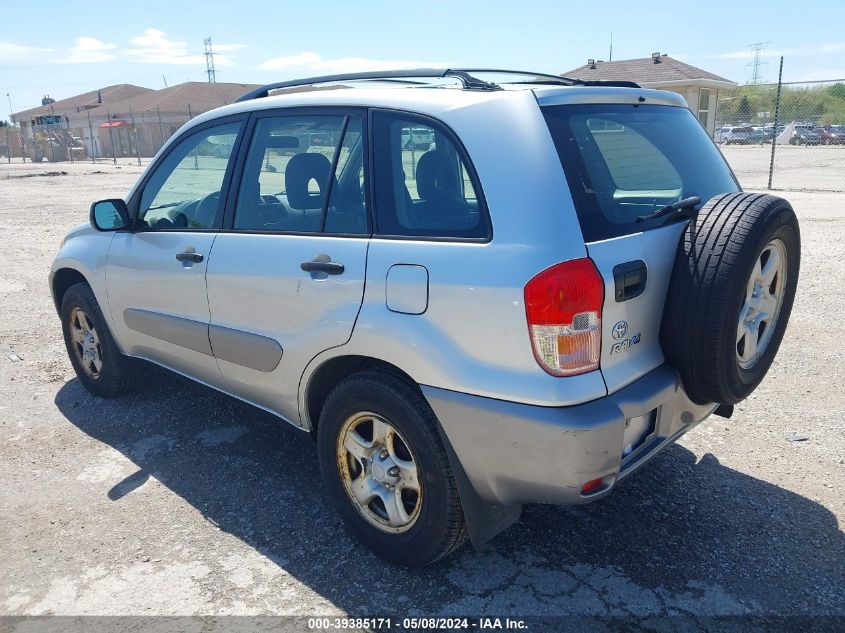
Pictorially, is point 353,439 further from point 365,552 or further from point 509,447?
point 509,447

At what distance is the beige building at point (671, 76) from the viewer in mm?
28453

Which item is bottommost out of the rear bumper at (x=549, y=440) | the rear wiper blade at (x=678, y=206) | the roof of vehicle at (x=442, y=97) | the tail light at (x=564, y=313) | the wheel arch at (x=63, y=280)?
the rear bumper at (x=549, y=440)

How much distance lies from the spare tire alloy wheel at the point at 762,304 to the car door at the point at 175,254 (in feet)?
8.07

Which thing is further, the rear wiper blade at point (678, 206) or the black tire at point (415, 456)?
the rear wiper blade at point (678, 206)

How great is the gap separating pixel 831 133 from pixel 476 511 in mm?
36875

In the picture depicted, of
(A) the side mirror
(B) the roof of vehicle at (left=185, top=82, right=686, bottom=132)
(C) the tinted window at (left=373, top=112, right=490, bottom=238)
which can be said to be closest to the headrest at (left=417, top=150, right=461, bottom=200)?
(C) the tinted window at (left=373, top=112, right=490, bottom=238)

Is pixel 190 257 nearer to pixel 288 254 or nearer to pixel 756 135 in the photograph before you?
pixel 288 254

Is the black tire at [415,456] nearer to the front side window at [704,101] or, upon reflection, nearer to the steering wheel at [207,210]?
the steering wheel at [207,210]

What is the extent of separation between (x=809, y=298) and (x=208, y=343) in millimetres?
5644

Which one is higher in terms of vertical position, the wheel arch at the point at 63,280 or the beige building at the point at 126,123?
the beige building at the point at 126,123

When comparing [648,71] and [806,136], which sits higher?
[648,71]

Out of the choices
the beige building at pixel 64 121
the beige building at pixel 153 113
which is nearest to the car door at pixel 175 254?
the beige building at pixel 64 121

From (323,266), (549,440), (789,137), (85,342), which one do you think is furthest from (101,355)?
(789,137)

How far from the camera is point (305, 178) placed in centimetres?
317
